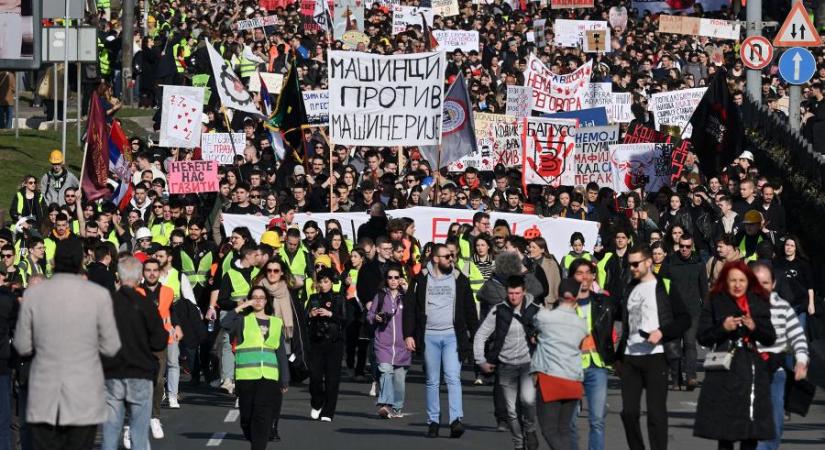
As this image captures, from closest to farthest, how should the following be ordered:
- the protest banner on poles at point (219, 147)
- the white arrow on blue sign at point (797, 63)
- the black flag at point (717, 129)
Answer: the white arrow on blue sign at point (797, 63) < the black flag at point (717, 129) < the protest banner on poles at point (219, 147)

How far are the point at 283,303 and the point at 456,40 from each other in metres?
23.4

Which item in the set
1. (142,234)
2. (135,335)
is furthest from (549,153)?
(135,335)

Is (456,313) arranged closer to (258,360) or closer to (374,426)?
(374,426)

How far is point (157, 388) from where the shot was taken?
17.2 metres

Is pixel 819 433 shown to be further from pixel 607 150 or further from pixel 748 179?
pixel 607 150

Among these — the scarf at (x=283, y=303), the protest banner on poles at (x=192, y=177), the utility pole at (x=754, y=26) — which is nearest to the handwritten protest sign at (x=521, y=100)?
the utility pole at (x=754, y=26)

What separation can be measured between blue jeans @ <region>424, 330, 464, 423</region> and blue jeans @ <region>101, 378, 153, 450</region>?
12.0 ft

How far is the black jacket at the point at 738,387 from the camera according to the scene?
41.8 feet

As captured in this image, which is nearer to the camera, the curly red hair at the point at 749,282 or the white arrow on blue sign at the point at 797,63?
the curly red hair at the point at 749,282

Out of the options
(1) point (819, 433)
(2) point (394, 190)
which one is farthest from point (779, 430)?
(2) point (394, 190)

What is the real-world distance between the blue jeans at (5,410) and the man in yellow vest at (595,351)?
3906 millimetres

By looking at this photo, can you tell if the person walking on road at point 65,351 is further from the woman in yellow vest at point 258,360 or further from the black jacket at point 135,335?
the woman in yellow vest at point 258,360

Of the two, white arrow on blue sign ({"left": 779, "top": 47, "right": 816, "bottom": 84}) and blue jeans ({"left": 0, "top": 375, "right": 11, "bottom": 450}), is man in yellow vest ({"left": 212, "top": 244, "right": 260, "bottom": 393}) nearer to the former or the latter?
blue jeans ({"left": 0, "top": 375, "right": 11, "bottom": 450})

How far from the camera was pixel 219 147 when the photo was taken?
100 ft
